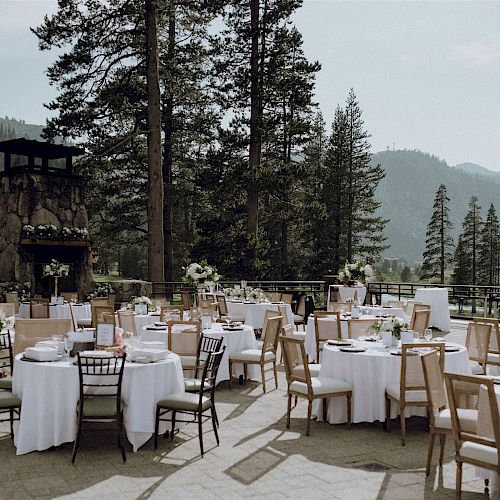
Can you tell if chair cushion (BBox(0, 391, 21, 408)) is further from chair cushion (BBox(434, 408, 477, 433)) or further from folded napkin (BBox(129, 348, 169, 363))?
chair cushion (BBox(434, 408, 477, 433))

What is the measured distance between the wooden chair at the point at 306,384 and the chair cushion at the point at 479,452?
6.73 ft

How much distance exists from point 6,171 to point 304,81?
1265cm

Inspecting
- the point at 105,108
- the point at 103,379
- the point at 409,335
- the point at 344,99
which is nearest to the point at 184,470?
the point at 103,379

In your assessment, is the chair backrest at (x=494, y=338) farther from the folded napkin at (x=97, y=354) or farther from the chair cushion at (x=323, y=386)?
the folded napkin at (x=97, y=354)

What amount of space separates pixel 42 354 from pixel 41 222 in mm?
12686

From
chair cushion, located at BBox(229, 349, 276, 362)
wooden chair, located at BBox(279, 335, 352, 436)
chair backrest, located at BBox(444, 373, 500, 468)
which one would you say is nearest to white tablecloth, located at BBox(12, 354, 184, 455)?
wooden chair, located at BBox(279, 335, 352, 436)

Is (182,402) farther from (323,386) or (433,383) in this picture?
(433,383)

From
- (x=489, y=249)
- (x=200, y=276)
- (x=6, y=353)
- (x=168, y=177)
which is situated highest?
(x=168, y=177)

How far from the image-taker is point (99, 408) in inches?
217

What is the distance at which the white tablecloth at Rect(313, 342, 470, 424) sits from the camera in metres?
6.61

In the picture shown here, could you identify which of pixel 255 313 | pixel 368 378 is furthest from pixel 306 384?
pixel 255 313

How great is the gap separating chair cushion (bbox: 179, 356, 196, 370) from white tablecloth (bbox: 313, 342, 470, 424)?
1.75 m

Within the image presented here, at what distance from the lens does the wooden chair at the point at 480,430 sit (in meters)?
4.24

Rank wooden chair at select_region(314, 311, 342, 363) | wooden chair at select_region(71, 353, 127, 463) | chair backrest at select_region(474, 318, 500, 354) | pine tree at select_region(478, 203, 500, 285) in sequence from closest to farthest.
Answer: wooden chair at select_region(71, 353, 127, 463)
chair backrest at select_region(474, 318, 500, 354)
wooden chair at select_region(314, 311, 342, 363)
pine tree at select_region(478, 203, 500, 285)
